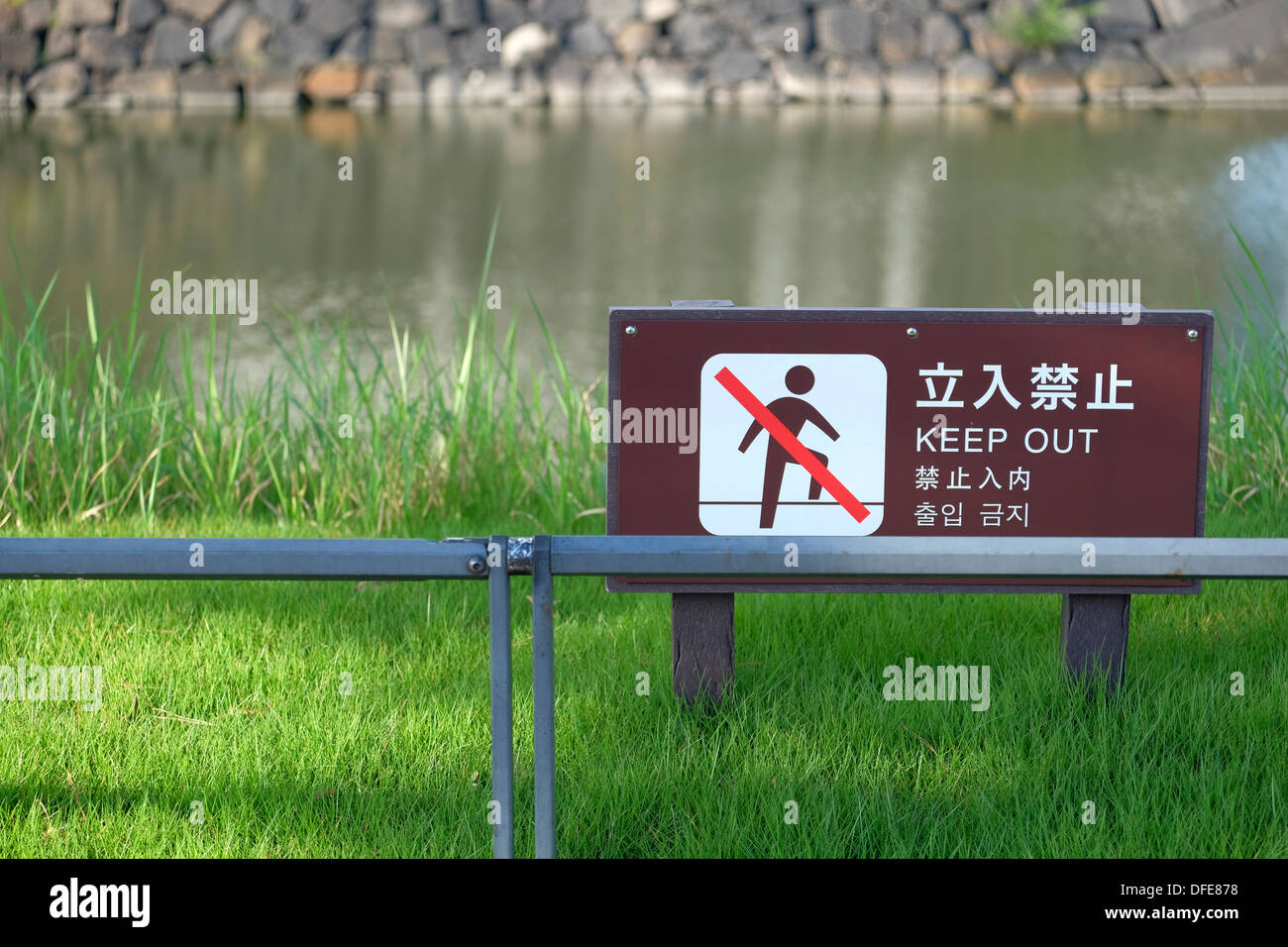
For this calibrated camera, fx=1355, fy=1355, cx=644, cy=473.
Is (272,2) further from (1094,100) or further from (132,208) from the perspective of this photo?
(1094,100)

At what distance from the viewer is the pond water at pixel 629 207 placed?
32.9ft

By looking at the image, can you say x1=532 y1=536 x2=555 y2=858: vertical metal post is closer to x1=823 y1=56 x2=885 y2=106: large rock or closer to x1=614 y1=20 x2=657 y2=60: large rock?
x1=823 y1=56 x2=885 y2=106: large rock

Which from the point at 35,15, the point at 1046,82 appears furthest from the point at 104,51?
the point at 1046,82

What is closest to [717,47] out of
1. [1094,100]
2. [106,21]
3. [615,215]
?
[1094,100]

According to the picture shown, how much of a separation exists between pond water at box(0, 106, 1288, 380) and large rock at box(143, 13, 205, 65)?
33.4 inches

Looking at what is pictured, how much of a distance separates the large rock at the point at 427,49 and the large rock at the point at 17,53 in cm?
518

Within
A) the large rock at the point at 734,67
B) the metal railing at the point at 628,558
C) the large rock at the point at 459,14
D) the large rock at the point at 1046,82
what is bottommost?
the metal railing at the point at 628,558

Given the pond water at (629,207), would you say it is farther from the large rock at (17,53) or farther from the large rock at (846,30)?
the large rock at (846,30)

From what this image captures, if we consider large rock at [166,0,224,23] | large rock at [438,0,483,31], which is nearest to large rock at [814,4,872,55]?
large rock at [438,0,483,31]

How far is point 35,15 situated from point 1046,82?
542 inches

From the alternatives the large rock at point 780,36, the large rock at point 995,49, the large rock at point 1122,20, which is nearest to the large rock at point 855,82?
the large rock at point 780,36

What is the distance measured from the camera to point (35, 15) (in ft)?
61.1

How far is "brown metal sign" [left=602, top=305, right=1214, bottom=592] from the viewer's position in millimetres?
2436

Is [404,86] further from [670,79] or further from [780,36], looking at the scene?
[780,36]
